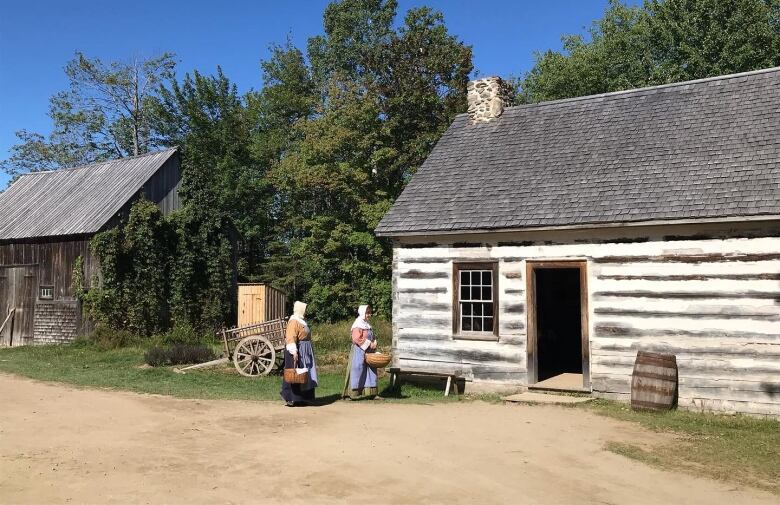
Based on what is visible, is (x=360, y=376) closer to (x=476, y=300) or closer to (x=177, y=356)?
(x=476, y=300)

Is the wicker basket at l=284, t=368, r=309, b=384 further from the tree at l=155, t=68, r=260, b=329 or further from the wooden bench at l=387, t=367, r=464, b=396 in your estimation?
the tree at l=155, t=68, r=260, b=329

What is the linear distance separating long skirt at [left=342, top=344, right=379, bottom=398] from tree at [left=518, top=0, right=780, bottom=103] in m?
21.5

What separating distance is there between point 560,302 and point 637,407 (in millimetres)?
6132

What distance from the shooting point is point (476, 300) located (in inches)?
532

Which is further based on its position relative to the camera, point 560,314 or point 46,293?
point 46,293

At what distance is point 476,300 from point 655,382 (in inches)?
152

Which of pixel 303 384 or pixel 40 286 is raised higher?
pixel 40 286

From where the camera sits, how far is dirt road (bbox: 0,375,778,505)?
6.20m

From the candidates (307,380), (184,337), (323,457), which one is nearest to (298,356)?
(307,380)

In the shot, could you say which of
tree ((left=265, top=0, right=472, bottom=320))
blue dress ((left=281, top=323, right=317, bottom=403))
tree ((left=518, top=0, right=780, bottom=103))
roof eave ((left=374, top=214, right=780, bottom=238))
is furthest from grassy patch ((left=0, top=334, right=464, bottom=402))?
tree ((left=518, top=0, right=780, bottom=103))

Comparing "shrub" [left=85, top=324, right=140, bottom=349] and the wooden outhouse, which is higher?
the wooden outhouse

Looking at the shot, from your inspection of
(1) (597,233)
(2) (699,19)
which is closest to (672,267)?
(1) (597,233)

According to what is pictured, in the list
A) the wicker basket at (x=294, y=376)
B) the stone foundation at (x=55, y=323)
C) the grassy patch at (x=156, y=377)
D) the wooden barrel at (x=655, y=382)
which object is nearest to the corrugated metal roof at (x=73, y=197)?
the stone foundation at (x=55, y=323)

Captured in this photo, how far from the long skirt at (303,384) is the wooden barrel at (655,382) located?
17.9ft
